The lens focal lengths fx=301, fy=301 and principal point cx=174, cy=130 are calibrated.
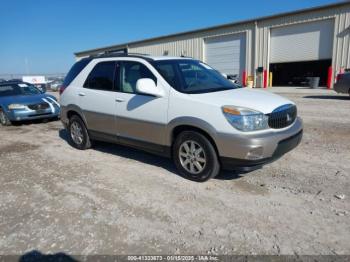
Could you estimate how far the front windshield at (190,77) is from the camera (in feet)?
14.8

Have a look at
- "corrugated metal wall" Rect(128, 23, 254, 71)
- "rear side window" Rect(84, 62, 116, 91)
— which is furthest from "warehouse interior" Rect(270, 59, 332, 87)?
"rear side window" Rect(84, 62, 116, 91)

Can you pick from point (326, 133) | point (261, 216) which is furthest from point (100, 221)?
point (326, 133)

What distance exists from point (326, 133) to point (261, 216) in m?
4.50

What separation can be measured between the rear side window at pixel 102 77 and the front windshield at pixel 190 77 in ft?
3.25

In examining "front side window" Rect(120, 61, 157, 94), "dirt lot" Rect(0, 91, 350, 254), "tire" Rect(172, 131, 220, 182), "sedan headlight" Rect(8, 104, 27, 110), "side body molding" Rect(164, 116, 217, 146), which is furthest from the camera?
"sedan headlight" Rect(8, 104, 27, 110)

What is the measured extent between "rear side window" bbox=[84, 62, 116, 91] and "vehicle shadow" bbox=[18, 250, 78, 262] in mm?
3141

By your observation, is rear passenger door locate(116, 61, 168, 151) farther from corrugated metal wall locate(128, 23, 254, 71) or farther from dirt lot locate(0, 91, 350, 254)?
corrugated metal wall locate(128, 23, 254, 71)

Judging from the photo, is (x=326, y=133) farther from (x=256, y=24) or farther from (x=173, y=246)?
(x=256, y=24)

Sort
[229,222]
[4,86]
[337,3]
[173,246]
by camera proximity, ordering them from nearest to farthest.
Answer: [173,246] < [229,222] < [4,86] < [337,3]

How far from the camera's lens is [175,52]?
103 ft

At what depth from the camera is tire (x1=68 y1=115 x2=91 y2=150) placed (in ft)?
Result: 20.2

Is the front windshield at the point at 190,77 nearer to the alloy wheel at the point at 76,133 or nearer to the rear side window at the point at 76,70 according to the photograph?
the rear side window at the point at 76,70

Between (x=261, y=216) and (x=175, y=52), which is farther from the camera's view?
(x=175, y=52)

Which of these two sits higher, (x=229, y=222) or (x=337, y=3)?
(x=337, y=3)
